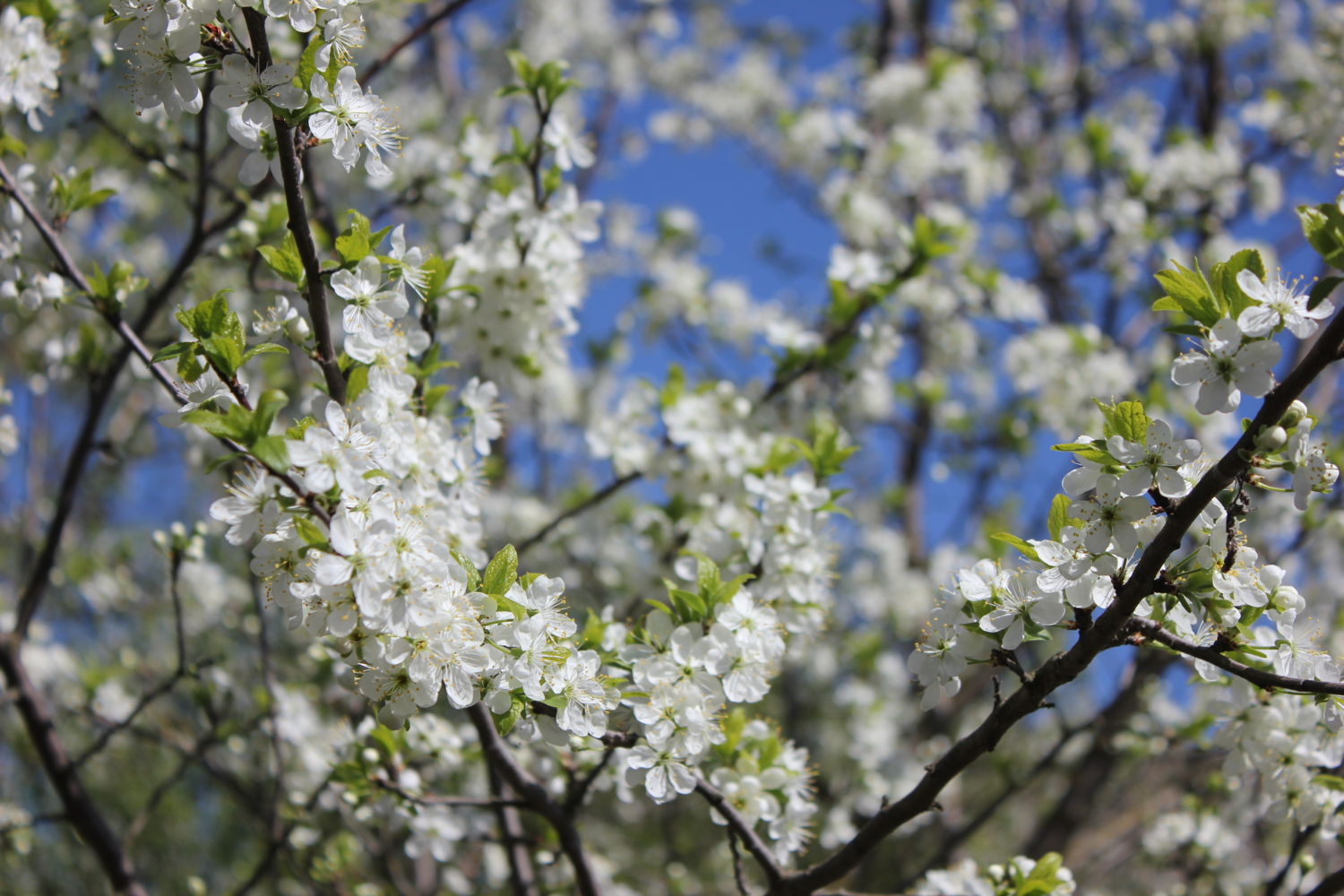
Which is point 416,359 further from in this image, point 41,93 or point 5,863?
point 5,863

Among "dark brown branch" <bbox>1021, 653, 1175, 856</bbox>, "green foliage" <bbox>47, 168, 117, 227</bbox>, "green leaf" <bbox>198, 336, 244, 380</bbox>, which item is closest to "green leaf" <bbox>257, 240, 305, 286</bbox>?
"green leaf" <bbox>198, 336, 244, 380</bbox>

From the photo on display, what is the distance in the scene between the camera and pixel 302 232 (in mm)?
1829

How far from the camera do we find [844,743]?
6062mm

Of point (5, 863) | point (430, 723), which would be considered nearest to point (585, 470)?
point (5, 863)

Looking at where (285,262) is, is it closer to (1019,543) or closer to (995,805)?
(1019,543)

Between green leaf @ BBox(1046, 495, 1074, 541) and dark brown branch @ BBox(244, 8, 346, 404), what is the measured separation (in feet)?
5.10

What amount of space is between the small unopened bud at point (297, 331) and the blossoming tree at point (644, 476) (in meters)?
0.11

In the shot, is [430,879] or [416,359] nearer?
[416,359]

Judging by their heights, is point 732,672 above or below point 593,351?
below

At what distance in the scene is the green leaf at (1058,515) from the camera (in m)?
1.79

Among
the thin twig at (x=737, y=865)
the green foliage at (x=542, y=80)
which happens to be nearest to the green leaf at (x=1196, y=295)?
the thin twig at (x=737, y=865)

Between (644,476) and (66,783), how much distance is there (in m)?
2.30

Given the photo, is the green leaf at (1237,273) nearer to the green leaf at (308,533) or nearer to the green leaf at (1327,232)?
the green leaf at (1327,232)

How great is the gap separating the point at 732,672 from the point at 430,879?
9.75ft
